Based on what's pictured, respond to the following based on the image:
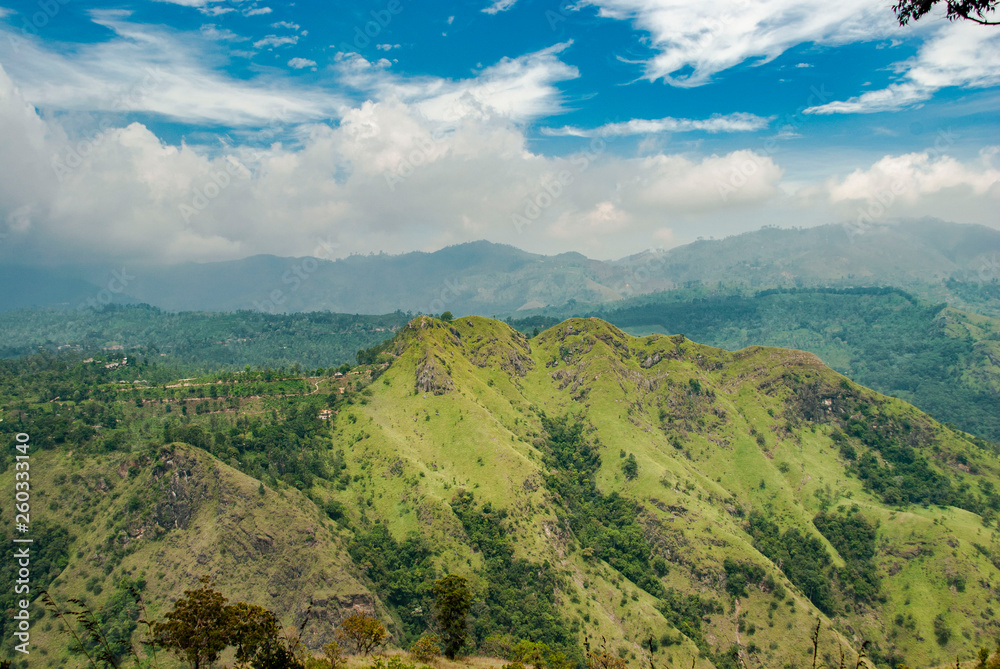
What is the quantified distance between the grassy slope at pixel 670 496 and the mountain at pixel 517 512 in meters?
0.63

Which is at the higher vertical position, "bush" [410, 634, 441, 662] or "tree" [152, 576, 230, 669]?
"tree" [152, 576, 230, 669]

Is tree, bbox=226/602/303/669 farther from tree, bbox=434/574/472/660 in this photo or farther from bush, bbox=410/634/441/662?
tree, bbox=434/574/472/660

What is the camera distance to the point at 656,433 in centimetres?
19500

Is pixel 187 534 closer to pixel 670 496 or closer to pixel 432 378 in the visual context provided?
pixel 432 378

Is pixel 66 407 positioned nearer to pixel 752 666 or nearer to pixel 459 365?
pixel 459 365

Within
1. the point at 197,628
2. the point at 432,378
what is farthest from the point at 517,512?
the point at 197,628

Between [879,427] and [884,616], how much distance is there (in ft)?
263

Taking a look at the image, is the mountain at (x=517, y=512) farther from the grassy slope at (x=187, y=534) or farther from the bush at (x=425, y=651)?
the bush at (x=425, y=651)

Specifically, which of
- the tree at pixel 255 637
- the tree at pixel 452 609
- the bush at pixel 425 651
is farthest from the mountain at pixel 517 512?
the tree at pixel 255 637

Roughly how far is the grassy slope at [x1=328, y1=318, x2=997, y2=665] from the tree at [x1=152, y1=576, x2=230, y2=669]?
→ 83.3 meters

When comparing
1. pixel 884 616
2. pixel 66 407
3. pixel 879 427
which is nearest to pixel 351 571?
pixel 66 407

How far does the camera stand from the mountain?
11231cm

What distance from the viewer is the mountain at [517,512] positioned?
112312 millimetres

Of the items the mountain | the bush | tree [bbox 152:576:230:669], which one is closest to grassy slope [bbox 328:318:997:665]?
the mountain
